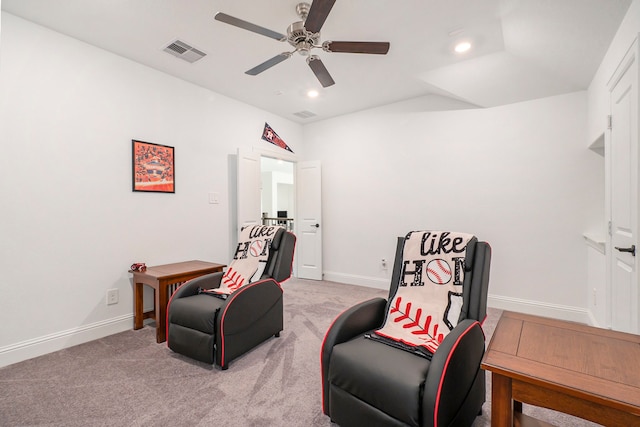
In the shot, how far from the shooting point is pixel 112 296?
285cm

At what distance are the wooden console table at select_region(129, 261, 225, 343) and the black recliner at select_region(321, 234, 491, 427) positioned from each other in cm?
176

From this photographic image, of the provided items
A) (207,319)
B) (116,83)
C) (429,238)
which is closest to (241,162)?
(116,83)

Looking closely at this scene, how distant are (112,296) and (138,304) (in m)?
0.24

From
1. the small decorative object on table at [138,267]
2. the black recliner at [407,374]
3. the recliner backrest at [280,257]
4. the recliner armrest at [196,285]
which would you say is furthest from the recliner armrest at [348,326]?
the small decorative object on table at [138,267]

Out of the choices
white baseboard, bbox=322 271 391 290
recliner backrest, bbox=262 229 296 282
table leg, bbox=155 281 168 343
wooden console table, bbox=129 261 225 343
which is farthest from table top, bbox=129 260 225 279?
white baseboard, bbox=322 271 391 290

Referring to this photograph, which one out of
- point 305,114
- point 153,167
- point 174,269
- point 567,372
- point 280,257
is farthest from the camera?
point 305,114

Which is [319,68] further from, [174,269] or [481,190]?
[481,190]

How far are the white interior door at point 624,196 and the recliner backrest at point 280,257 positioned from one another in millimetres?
2374

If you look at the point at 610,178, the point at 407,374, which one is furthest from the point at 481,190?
the point at 407,374

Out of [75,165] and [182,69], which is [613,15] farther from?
[75,165]

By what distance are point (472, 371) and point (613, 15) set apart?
8.20ft

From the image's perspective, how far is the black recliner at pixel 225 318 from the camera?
2.15 metres

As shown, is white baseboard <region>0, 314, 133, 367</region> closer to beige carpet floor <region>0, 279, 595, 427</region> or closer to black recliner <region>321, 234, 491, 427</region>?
beige carpet floor <region>0, 279, 595, 427</region>

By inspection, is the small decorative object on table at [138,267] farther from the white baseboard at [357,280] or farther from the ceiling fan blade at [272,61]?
the white baseboard at [357,280]
